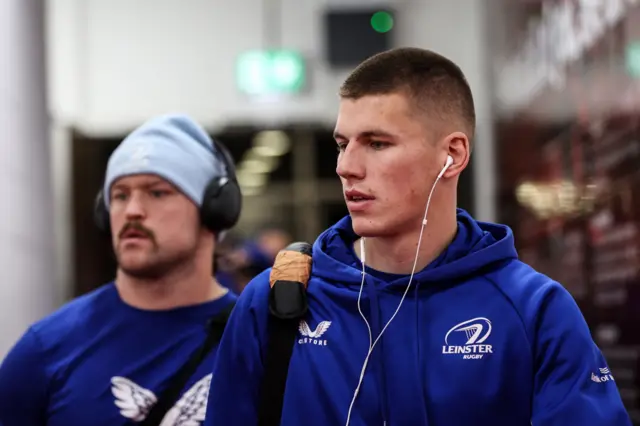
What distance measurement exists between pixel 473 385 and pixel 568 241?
10.1 feet

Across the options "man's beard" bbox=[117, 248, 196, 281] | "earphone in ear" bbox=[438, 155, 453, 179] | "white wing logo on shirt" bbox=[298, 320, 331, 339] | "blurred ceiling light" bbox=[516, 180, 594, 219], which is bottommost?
"blurred ceiling light" bbox=[516, 180, 594, 219]

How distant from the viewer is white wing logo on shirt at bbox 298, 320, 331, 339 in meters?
2.22

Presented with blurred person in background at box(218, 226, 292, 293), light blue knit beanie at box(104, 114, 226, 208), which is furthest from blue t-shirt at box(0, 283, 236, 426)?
blurred person in background at box(218, 226, 292, 293)

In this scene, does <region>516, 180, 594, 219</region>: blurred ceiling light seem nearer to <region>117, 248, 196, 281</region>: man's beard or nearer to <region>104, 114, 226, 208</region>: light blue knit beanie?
<region>104, 114, 226, 208</region>: light blue knit beanie

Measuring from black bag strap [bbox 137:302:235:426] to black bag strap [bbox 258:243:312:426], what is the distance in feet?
2.87

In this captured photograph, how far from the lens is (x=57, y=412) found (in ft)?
10.1

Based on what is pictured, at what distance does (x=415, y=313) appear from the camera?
2207mm

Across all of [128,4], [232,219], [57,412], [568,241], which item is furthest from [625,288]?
[128,4]

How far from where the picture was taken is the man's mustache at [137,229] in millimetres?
3252

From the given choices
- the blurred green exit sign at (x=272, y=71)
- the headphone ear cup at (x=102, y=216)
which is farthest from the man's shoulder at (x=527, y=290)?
the blurred green exit sign at (x=272, y=71)

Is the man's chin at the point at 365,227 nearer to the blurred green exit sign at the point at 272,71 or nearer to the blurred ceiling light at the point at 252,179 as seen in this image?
the blurred green exit sign at the point at 272,71

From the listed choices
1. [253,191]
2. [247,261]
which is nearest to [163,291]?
[247,261]

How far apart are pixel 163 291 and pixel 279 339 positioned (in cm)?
114

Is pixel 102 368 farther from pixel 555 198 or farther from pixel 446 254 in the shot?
pixel 555 198
